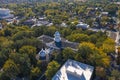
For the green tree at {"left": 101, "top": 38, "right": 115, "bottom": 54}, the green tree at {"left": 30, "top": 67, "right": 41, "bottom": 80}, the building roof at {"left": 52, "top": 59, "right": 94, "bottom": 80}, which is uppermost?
the green tree at {"left": 101, "top": 38, "right": 115, "bottom": 54}

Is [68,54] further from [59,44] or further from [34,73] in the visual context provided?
[34,73]

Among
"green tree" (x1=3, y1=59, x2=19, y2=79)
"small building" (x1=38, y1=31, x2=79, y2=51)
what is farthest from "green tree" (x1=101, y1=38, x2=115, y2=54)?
"green tree" (x1=3, y1=59, x2=19, y2=79)

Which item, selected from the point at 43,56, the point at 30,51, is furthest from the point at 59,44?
the point at 30,51

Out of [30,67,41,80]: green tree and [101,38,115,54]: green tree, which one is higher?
[101,38,115,54]: green tree

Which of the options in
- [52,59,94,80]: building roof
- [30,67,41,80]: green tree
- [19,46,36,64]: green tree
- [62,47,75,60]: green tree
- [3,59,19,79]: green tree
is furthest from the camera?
[19,46,36,64]: green tree

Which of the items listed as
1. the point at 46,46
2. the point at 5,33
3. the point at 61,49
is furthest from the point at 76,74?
the point at 5,33

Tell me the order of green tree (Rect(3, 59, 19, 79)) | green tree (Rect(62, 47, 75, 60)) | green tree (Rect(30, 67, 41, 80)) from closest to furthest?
green tree (Rect(3, 59, 19, 79))
green tree (Rect(30, 67, 41, 80))
green tree (Rect(62, 47, 75, 60))

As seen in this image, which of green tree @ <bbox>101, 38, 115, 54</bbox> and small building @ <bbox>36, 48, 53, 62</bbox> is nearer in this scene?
small building @ <bbox>36, 48, 53, 62</bbox>

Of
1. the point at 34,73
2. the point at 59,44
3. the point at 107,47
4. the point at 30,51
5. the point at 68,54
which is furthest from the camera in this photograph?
the point at 59,44

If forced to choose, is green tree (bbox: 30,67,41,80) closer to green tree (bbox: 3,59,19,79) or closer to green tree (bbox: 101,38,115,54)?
green tree (bbox: 3,59,19,79)
